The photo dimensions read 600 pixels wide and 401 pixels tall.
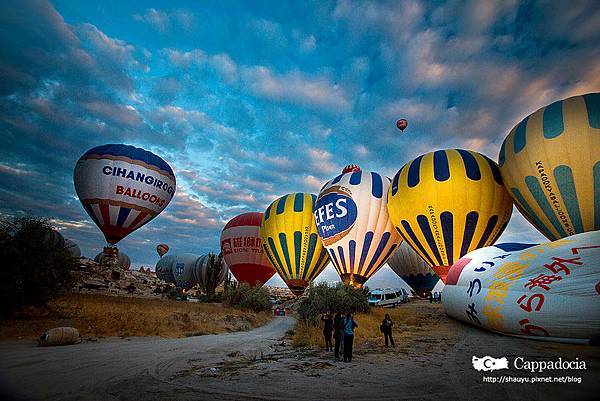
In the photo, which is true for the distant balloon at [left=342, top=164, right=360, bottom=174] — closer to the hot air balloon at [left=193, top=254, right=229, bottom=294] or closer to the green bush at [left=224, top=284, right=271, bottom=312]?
the green bush at [left=224, top=284, right=271, bottom=312]

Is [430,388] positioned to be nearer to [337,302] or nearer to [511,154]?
[337,302]

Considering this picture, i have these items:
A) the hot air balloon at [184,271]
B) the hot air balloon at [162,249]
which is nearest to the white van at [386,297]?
the hot air balloon at [184,271]

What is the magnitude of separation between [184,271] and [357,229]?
153 ft

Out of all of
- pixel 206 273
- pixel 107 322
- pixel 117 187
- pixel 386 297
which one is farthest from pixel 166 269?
pixel 107 322

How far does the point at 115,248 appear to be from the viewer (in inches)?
1083

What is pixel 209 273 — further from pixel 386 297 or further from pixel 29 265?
pixel 29 265

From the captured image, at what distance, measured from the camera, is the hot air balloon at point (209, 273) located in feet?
157

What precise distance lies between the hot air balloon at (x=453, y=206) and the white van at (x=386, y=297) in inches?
449

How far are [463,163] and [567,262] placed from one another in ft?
35.3

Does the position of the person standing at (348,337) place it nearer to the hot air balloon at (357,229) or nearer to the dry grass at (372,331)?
the dry grass at (372,331)

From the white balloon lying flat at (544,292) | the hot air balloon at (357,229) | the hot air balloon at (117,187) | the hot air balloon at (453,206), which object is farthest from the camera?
the hot air balloon at (117,187)

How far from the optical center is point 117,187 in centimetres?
Result: 2522

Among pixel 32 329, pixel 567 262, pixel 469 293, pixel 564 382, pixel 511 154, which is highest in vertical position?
pixel 511 154

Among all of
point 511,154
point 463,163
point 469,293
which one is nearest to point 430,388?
point 469,293
